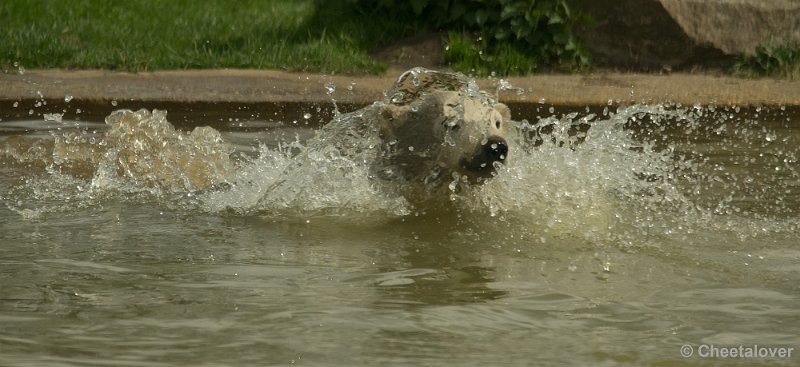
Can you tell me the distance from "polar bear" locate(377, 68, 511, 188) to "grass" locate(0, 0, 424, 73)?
372 cm

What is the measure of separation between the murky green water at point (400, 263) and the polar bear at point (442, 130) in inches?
7.6

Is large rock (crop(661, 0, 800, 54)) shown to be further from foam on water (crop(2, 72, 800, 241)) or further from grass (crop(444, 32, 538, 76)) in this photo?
foam on water (crop(2, 72, 800, 241))

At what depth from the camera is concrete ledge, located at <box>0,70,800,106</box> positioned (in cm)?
827

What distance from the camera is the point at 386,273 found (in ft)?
14.9

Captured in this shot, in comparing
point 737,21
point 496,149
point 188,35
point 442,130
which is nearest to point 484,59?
point 737,21

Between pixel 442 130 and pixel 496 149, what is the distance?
403 mm

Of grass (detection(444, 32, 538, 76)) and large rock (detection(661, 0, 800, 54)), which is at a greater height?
large rock (detection(661, 0, 800, 54))

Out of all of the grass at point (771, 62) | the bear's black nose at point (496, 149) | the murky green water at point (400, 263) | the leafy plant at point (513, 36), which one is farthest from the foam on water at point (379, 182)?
the leafy plant at point (513, 36)

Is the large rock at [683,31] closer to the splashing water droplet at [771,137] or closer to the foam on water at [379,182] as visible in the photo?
the splashing water droplet at [771,137]

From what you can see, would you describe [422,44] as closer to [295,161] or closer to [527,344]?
[295,161]

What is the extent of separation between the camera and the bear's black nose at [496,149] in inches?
196

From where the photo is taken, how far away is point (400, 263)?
4.71 metres

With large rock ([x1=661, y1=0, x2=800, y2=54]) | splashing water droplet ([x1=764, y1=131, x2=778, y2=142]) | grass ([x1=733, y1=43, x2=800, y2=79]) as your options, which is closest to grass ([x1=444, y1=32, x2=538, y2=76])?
large rock ([x1=661, y1=0, x2=800, y2=54])

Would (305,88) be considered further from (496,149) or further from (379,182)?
(496,149)
